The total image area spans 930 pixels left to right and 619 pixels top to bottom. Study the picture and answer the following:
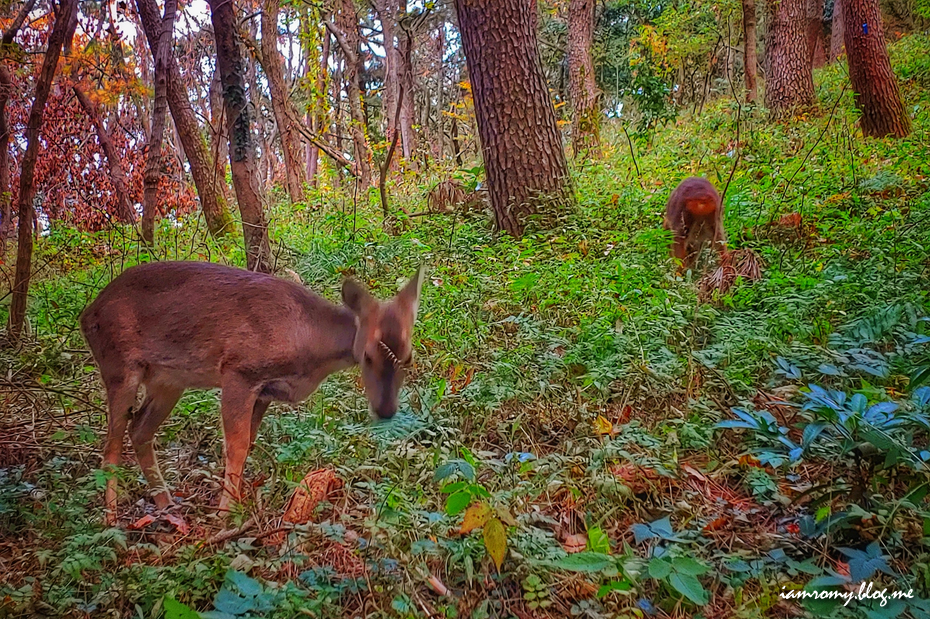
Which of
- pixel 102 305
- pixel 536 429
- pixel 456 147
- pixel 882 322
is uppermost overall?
pixel 456 147

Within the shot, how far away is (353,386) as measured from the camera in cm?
579

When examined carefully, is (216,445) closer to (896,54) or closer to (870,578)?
(870,578)

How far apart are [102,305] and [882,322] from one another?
5221mm

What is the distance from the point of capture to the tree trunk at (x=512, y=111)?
9.27 metres

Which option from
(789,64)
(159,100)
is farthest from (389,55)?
(159,100)

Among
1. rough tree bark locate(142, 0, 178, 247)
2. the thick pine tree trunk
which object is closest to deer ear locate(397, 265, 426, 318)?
rough tree bark locate(142, 0, 178, 247)

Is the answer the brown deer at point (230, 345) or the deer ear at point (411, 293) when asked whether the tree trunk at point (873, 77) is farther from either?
the brown deer at point (230, 345)

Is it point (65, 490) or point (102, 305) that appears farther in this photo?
point (102, 305)

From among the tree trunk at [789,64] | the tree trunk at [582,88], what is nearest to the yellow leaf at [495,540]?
the tree trunk at [582,88]

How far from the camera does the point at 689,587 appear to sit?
2.96 metres

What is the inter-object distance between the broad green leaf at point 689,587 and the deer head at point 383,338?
197 cm

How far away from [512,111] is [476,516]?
690 centimetres

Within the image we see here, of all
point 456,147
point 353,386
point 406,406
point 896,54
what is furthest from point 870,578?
point 896,54

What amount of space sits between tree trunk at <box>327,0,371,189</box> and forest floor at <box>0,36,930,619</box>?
4.28 m
